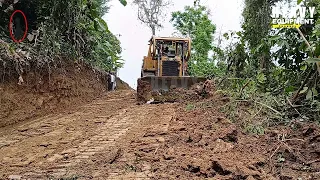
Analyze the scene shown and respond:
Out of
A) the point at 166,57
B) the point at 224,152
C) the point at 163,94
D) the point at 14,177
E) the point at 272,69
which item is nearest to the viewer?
the point at 14,177

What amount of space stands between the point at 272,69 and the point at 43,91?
4491 mm

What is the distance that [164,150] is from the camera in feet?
13.2

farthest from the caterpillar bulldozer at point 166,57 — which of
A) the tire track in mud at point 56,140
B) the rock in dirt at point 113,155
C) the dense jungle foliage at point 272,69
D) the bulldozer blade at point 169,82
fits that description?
the rock in dirt at point 113,155

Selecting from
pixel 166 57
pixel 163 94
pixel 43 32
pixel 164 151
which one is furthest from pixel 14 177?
pixel 166 57

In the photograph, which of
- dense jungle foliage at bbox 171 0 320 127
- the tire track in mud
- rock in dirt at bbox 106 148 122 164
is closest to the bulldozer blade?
dense jungle foliage at bbox 171 0 320 127

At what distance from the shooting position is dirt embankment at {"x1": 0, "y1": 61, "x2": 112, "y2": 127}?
6504 millimetres

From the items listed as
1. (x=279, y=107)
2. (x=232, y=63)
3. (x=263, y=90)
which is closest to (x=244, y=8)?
(x=232, y=63)

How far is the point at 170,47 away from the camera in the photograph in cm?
1200

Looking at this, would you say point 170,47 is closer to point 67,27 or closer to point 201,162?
point 67,27

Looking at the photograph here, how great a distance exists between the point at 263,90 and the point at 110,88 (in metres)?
9.09

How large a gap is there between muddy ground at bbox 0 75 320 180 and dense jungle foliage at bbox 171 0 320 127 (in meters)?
0.38

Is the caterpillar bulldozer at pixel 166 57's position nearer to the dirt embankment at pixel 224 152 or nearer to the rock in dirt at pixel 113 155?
the dirt embankment at pixel 224 152

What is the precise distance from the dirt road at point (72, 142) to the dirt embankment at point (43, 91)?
281 millimetres

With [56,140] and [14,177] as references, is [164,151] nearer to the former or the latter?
[14,177]
